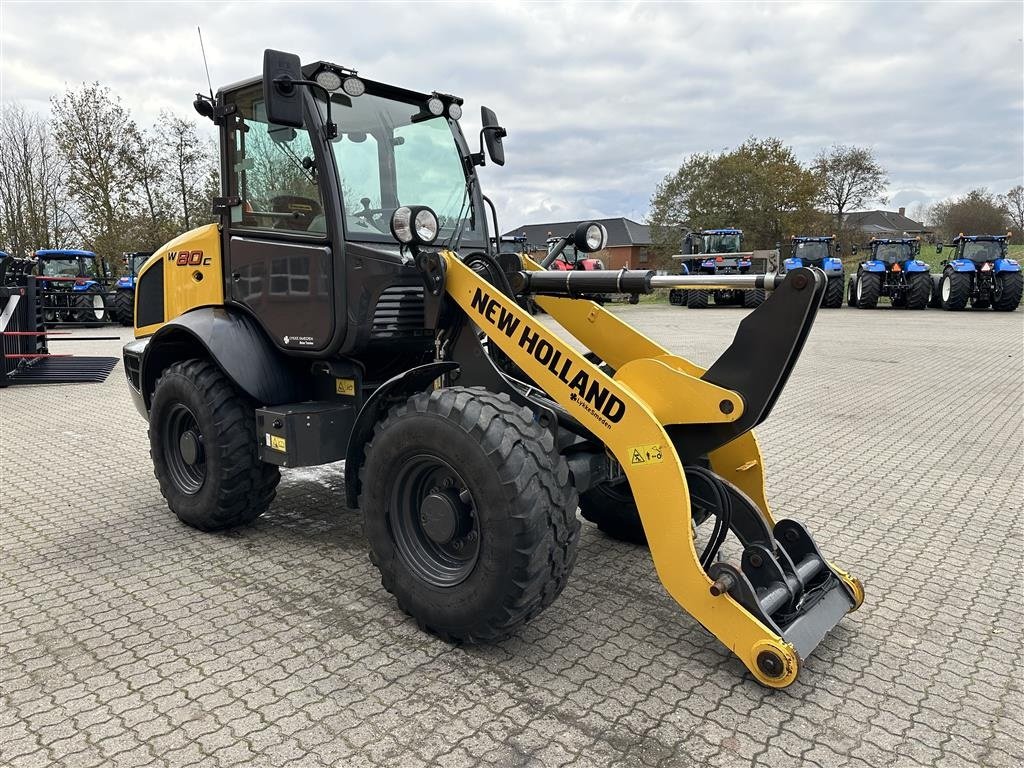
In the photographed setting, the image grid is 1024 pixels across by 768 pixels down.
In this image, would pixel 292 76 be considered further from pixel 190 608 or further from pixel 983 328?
pixel 983 328

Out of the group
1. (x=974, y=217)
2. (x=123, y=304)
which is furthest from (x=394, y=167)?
(x=974, y=217)

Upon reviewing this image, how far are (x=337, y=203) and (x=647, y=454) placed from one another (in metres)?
2.13

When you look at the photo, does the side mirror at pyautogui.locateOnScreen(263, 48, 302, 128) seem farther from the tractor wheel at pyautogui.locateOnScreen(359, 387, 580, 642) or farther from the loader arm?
the tractor wheel at pyautogui.locateOnScreen(359, 387, 580, 642)

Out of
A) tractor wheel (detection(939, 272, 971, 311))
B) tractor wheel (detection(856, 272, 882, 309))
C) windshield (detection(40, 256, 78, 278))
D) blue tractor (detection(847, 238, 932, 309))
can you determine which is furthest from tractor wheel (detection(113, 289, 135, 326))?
tractor wheel (detection(939, 272, 971, 311))

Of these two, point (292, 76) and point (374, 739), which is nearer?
point (374, 739)

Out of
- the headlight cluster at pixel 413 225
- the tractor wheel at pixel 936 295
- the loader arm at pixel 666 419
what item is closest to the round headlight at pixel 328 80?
the headlight cluster at pixel 413 225

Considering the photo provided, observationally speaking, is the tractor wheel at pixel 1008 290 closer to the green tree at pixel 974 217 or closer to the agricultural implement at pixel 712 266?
the agricultural implement at pixel 712 266

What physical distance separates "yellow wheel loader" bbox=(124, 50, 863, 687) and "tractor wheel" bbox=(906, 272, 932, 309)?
2467 cm

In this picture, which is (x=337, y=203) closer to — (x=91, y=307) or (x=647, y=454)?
(x=647, y=454)

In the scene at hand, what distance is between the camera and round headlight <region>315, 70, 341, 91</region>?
3.65 m

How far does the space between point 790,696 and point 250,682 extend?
2144 mm

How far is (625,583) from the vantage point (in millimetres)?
4012

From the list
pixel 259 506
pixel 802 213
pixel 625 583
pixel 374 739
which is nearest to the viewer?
pixel 374 739

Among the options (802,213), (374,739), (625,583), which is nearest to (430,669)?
(374,739)
